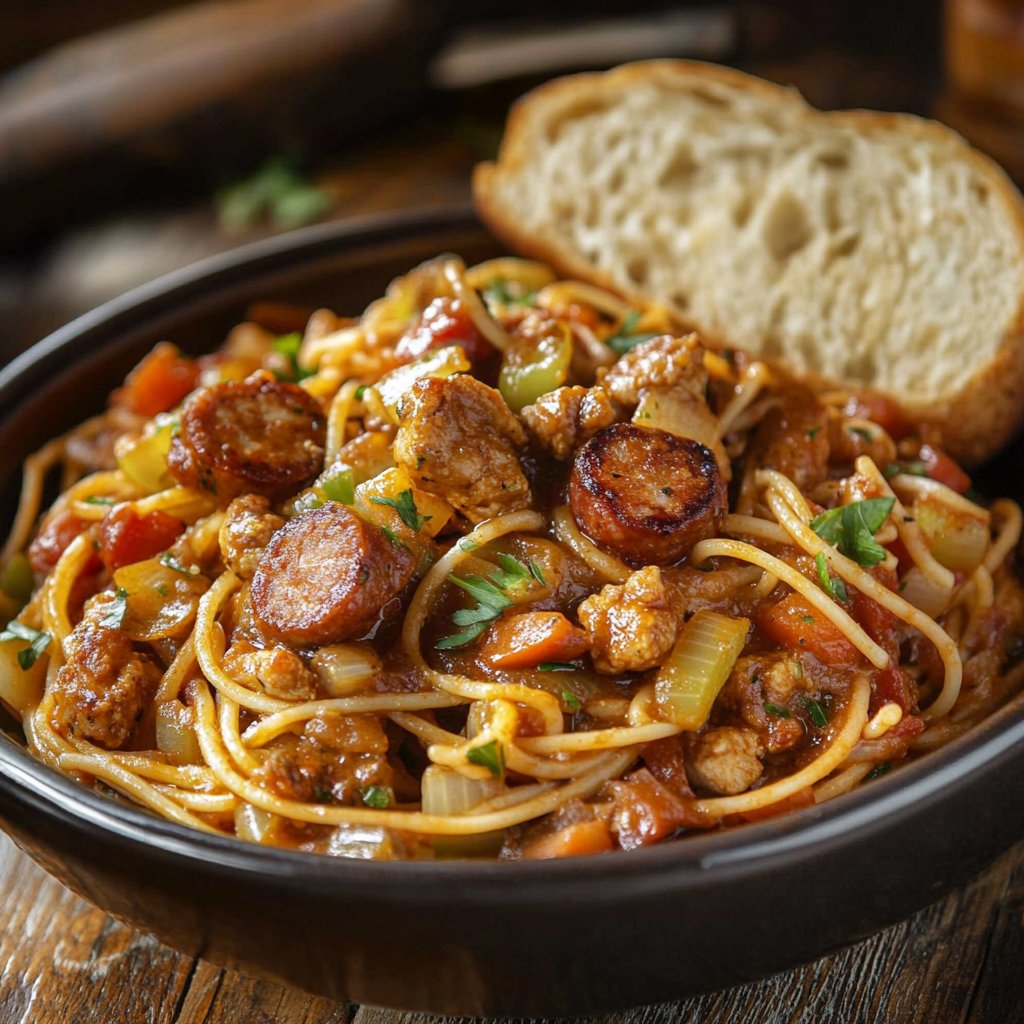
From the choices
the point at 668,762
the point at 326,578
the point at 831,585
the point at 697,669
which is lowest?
the point at 668,762

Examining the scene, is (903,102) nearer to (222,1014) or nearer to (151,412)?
(151,412)

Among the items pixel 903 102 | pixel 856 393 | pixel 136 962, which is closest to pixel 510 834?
pixel 136 962

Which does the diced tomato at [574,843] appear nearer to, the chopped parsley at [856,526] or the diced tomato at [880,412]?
the chopped parsley at [856,526]

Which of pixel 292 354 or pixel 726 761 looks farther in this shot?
pixel 292 354

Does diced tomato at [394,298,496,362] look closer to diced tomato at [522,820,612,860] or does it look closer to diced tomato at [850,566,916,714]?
diced tomato at [850,566,916,714]

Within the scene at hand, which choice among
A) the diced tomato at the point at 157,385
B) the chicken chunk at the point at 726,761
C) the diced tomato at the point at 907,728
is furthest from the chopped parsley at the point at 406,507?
the diced tomato at the point at 157,385

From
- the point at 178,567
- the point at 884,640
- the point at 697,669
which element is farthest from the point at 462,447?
the point at 884,640

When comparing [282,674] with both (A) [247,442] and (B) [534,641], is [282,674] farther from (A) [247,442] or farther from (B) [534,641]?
(A) [247,442]
